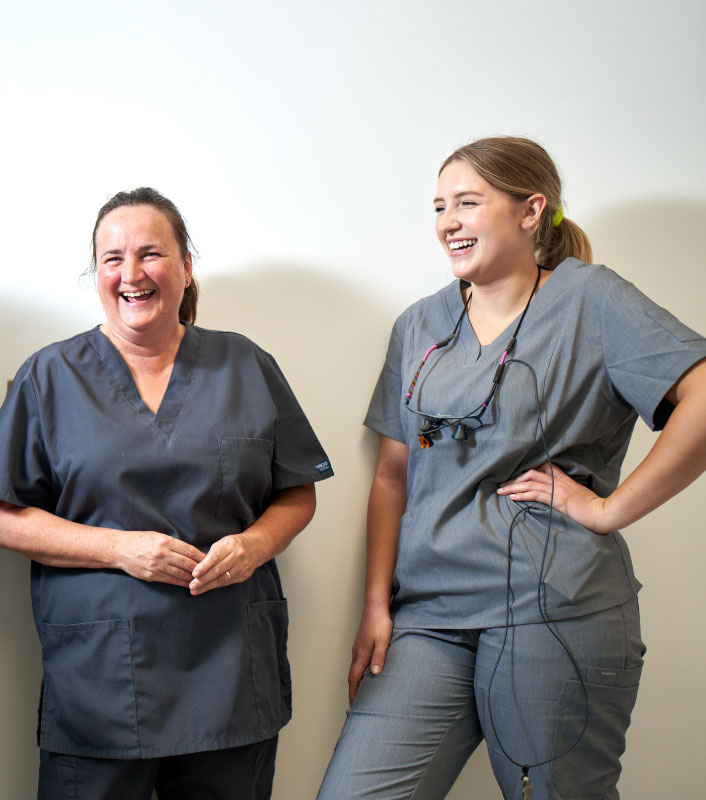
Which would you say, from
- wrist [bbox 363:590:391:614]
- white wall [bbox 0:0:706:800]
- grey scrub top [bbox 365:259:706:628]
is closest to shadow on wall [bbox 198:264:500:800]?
white wall [bbox 0:0:706:800]

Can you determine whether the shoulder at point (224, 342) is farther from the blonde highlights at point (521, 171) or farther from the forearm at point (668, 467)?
the forearm at point (668, 467)

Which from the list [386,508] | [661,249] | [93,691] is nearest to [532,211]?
[661,249]

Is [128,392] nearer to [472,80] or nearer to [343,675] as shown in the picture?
[343,675]

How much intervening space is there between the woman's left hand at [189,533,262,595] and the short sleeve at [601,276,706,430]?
0.73 m

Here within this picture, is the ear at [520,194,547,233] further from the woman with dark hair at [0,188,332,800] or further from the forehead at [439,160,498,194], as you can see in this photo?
the woman with dark hair at [0,188,332,800]

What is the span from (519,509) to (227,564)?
0.54 m

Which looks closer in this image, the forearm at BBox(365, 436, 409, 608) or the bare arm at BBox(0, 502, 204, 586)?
the bare arm at BBox(0, 502, 204, 586)

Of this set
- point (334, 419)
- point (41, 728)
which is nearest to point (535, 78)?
point (334, 419)

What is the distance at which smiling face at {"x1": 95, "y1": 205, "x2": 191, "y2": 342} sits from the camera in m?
1.38

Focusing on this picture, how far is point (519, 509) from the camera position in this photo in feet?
4.74

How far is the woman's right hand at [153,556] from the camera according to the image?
127 cm

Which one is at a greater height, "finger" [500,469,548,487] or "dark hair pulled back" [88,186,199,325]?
"dark hair pulled back" [88,186,199,325]

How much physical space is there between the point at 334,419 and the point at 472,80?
87 cm

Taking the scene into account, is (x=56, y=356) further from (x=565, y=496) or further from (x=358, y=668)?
(x=565, y=496)
